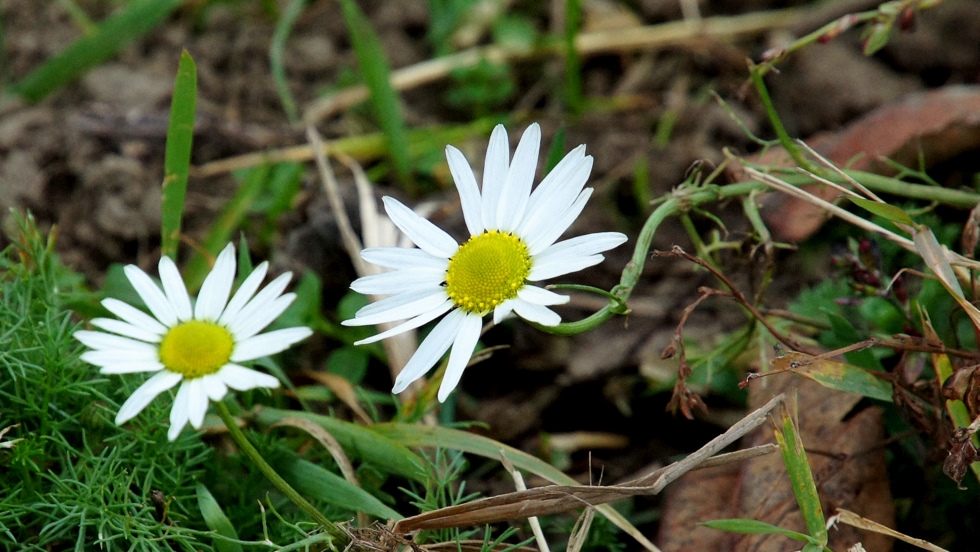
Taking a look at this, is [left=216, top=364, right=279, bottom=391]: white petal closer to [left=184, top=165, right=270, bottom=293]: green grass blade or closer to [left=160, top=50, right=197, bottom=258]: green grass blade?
[left=160, top=50, right=197, bottom=258]: green grass blade

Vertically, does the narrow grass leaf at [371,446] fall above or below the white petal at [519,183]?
below

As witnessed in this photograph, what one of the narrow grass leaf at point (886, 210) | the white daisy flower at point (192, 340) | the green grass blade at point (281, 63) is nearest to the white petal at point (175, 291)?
the white daisy flower at point (192, 340)

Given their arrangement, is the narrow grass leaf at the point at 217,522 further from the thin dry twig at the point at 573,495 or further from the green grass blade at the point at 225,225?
the green grass blade at the point at 225,225

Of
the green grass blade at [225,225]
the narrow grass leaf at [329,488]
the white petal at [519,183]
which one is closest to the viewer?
the white petal at [519,183]

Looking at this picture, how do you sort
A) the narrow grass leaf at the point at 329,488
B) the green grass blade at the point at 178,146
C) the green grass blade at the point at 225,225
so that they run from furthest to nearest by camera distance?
1. the green grass blade at the point at 225,225
2. the green grass blade at the point at 178,146
3. the narrow grass leaf at the point at 329,488

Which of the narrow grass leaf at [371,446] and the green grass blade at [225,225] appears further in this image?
the green grass blade at [225,225]

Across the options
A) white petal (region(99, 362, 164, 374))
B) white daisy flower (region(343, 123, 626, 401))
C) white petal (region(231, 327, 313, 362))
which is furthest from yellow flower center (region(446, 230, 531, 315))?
white petal (region(99, 362, 164, 374))

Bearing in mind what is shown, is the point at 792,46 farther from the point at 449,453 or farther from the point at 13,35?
the point at 13,35

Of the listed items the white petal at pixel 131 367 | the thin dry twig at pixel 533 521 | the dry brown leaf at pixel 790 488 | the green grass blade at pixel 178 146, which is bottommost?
the dry brown leaf at pixel 790 488
